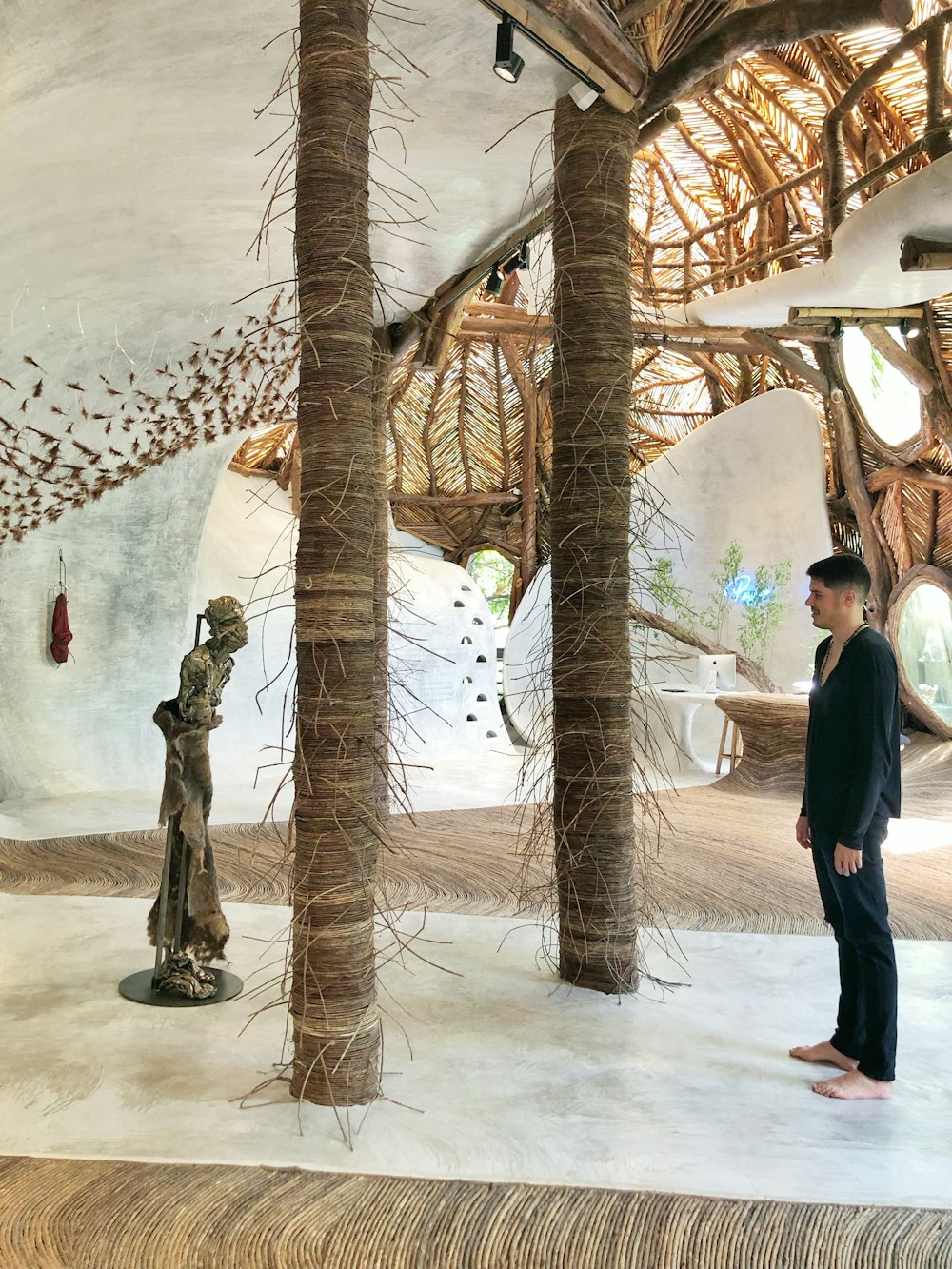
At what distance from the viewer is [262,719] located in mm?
8000

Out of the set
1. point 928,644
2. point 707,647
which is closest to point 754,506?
point 707,647

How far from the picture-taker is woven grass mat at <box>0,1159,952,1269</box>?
1717 mm

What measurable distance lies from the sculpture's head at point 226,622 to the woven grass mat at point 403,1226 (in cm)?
145

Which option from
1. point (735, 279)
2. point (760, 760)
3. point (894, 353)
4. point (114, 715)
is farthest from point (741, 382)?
point (114, 715)

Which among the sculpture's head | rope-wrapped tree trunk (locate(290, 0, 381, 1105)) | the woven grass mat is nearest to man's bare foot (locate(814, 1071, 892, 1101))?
the woven grass mat

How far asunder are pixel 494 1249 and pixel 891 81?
758cm

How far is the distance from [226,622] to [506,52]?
176cm

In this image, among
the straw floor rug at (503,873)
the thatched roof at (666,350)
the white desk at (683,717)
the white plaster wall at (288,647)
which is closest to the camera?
the straw floor rug at (503,873)

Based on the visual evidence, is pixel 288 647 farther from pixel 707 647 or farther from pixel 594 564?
pixel 594 564

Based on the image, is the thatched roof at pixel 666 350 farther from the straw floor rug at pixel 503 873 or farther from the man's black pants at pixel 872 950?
the straw floor rug at pixel 503 873

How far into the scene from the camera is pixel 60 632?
6.13 metres

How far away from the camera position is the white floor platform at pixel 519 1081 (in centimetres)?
199

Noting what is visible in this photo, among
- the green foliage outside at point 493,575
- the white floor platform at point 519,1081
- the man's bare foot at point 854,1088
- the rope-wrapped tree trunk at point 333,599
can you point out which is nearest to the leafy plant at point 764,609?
the white floor platform at point 519,1081

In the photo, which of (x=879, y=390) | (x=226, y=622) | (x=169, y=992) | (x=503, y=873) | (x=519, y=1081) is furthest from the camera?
(x=879, y=390)
